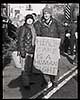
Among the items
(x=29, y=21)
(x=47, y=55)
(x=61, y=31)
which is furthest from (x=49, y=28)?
(x=47, y=55)

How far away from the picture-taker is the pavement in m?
3.17

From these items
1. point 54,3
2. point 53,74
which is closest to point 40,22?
point 54,3

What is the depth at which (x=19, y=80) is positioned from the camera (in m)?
3.22

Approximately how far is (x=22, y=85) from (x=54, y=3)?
1.46 metres

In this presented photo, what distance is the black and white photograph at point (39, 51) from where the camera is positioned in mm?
3152

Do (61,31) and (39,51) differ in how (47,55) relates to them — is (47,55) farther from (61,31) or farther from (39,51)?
(61,31)

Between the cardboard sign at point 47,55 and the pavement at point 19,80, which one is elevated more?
the cardboard sign at point 47,55

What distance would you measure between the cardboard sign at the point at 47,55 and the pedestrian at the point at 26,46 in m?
0.09

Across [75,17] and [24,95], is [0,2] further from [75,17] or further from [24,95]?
[24,95]

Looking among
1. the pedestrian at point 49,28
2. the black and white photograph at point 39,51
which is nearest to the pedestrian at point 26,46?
the black and white photograph at point 39,51

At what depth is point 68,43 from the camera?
319 cm

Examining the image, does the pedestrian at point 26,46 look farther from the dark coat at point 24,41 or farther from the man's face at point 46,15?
the man's face at point 46,15

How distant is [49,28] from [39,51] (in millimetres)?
420

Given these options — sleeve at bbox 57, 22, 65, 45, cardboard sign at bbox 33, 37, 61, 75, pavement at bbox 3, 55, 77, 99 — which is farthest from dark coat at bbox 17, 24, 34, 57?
sleeve at bbox 57, 22, 65, 45
